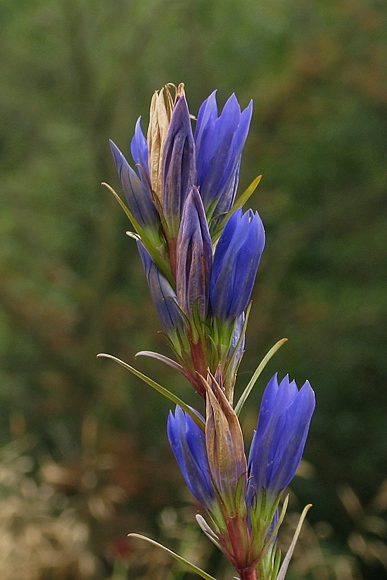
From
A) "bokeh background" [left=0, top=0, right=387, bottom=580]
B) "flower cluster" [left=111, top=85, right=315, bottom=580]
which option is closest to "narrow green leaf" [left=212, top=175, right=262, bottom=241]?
"flower cluster" [left=111, top=85, right=315, bottom=580]

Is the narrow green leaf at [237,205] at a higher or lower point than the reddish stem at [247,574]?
higher

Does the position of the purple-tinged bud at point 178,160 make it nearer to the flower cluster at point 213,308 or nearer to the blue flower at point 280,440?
the flower cluster at point 213,308

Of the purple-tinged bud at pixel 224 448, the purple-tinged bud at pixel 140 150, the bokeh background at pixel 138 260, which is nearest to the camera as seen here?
the purple-tinged bud at pixel 224 448

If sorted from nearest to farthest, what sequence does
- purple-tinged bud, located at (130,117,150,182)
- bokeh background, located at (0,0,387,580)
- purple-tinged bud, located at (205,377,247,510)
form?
purple-tinged bud, located at (205,377,247,510) < purple-tinged bud, located at (130,117,150,182) < bokeh background, located at (0,0,387,580)

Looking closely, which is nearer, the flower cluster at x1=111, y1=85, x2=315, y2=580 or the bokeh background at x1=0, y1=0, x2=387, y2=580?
the flower cluster at x1=111, y1=85, x2=315, y2=580

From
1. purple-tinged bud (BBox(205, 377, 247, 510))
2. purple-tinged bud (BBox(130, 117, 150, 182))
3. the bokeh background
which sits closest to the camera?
purple-tinged bud (BBox(205, 377, 247, 510))

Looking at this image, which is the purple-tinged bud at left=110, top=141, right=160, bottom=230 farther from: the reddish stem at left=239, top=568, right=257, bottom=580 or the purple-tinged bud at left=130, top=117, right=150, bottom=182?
the reddish stem at left=239, top=568, right=257, bottom=580

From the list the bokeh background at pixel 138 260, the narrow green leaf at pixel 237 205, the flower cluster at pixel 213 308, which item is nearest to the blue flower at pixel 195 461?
the flower cluster at pixel 213 308
